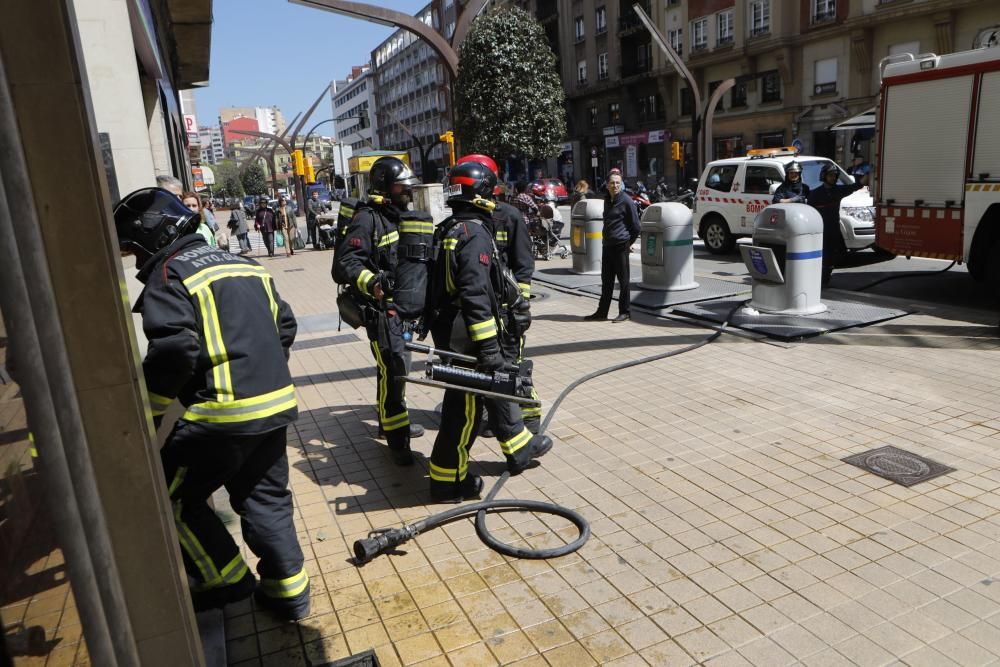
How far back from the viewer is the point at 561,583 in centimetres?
349

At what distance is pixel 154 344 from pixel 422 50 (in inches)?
3646

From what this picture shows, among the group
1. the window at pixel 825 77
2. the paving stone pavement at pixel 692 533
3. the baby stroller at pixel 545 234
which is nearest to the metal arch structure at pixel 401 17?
the baby stroller at pixel 545 234

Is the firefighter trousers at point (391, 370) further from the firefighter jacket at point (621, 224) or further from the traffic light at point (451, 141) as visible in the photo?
the traffic light at point (451, 141)

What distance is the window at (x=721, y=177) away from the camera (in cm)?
1470

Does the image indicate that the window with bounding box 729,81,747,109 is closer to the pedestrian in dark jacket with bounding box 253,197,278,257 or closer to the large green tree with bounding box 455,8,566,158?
the large green tree with bounding box 455,8,566,158

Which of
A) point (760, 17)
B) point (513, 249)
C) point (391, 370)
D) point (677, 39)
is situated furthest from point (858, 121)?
point (677, 39)

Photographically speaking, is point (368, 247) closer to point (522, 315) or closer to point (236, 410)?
point (522, 315)

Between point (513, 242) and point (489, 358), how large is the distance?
1.23 metres

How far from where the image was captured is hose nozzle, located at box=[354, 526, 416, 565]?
3686 mm

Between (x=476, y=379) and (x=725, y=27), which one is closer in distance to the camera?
(x=476, y=379)

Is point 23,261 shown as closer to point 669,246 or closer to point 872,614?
point 872,614

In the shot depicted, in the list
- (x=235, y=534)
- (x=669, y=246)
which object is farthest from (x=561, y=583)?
(x=669, y=246)

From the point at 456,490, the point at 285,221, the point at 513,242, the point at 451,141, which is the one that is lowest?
the point at 456,490

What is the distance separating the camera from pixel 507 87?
38.2 meters
